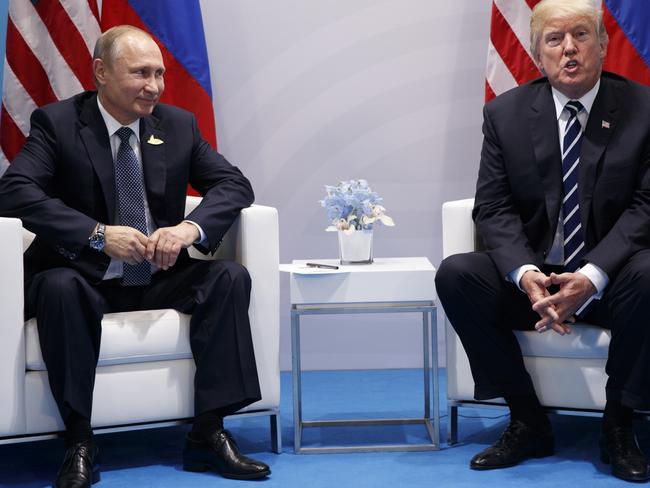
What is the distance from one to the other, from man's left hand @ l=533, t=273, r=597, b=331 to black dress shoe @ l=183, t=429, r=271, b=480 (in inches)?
35.4

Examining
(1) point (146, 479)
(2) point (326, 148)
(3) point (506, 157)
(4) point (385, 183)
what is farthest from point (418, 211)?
(1) point (146, 479)

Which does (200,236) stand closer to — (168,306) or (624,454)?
(168,306)

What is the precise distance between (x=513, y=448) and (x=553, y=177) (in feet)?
2.68

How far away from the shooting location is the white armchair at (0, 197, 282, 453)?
2.75m

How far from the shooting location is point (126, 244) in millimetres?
2896

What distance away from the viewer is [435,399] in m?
3.07

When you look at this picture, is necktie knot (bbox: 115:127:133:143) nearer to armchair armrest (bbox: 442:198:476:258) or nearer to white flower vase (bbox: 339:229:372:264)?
white flower vase (bbox: 339:229:372:264)

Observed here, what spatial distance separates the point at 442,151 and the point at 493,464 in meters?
1.77

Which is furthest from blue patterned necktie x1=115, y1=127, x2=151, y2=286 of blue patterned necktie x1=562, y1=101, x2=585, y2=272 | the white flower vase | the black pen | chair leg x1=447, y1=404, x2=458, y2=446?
blue patterned necktie x1=562, y1=101, x2=585, y2=272

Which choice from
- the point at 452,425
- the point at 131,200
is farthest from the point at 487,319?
the point at 131,200

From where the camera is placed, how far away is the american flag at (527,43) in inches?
151

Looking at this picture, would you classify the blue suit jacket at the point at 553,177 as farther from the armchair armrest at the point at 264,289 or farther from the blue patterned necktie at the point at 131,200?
the blue patterned necktie at the point at 131,200

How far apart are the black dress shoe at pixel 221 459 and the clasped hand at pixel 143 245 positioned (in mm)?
532

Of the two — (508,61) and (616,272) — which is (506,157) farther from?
(508,61)
